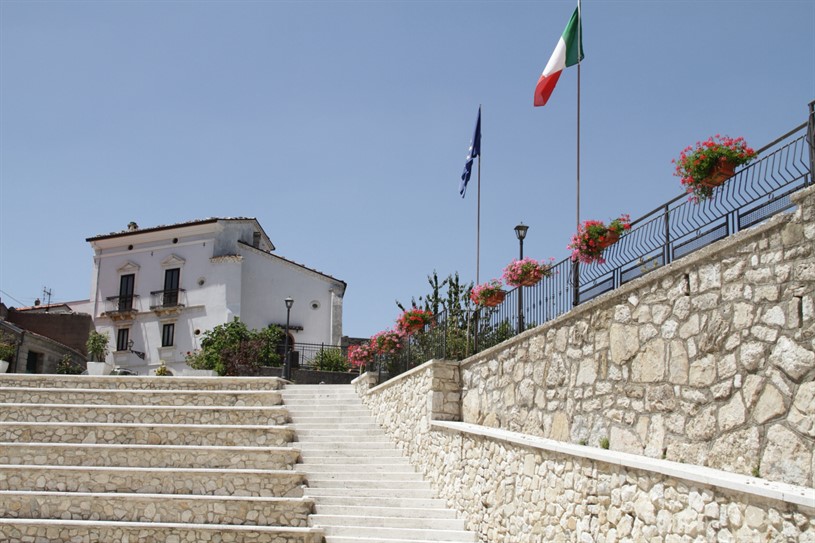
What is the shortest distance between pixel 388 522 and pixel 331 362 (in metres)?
16.6

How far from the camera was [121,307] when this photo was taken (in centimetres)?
3700

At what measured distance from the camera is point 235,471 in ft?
47.0

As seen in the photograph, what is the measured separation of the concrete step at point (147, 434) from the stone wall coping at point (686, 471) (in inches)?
285

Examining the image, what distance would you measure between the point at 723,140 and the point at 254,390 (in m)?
13.7

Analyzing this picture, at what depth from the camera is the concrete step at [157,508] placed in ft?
43.5

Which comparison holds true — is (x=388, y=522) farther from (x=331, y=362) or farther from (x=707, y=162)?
(x=331, y=362)

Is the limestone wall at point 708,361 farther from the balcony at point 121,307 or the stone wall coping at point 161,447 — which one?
the balcony at point 121,307

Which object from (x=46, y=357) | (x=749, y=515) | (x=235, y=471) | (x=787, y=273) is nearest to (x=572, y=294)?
(x=787, y=273)

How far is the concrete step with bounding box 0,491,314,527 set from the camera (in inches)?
522

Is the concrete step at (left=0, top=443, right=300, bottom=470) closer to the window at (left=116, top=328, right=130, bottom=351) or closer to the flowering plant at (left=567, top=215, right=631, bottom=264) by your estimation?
the flowering plant at (left=567, top=215, right=631, bottom=264)

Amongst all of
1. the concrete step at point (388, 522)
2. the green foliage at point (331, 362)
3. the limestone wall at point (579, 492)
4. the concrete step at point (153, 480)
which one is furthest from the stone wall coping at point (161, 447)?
the green foliage at point (331, 362)

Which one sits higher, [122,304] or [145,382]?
[122,304]

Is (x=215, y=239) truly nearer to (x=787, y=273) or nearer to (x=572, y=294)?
(x=572, y=294)

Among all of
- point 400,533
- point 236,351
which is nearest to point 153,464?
point 400,533
